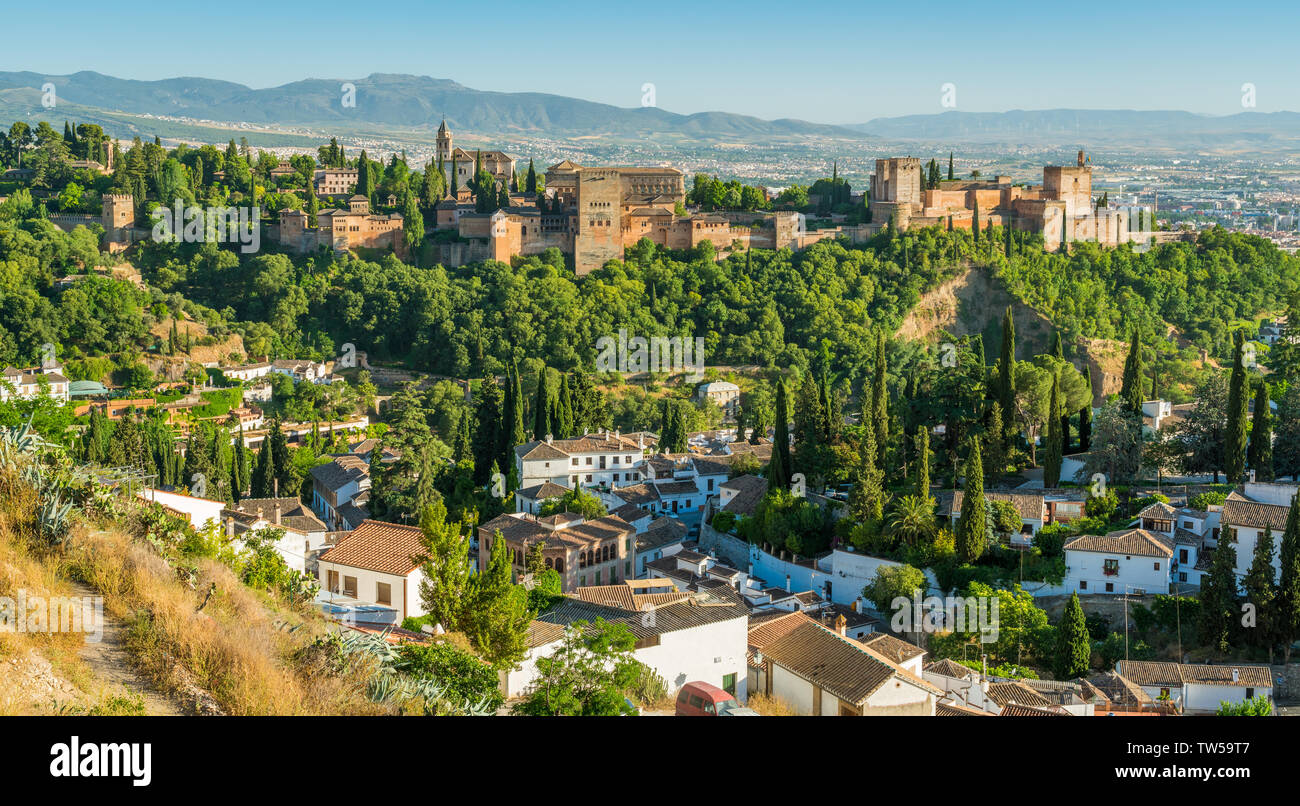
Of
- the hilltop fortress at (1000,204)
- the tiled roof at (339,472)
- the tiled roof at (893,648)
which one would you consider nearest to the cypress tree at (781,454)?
the tiled roof at (893,648)

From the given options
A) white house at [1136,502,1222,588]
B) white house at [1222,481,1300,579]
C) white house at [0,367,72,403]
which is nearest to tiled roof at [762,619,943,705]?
white house at [1222,481,1300,579]

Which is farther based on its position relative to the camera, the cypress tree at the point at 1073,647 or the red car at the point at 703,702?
the cypress tree at the point at 1073,647

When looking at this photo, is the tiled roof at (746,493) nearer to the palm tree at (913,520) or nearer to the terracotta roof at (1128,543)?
the palm tree at (913,520)

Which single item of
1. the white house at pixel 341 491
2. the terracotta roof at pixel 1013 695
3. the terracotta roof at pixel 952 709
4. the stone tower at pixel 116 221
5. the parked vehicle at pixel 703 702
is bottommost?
the white house at pixel 341 491

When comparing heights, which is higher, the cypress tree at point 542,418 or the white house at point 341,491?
the cypress tree at point 542,418

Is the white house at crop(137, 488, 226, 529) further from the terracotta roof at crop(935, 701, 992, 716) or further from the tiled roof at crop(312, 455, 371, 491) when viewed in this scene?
the tiled roof at crop(312, 455, 371, 491)

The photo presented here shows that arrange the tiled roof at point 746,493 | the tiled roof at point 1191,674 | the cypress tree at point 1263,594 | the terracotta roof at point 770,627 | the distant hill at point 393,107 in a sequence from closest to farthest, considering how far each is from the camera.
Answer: the terracotta roof at point 770,627
the tiled roof at point 1191,674
the cypress tree at point 1263,594
the tiled roof at point 746,493
the distant hill at point 393,107

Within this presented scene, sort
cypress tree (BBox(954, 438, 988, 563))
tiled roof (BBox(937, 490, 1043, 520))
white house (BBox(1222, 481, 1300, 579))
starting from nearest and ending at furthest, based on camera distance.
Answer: white house (BBox(1222, 481, 1300, 579))
cypress tree (BBox(954, 438, 988, 563))
tiled roof (BBox(937, 490, 1043, 520))
